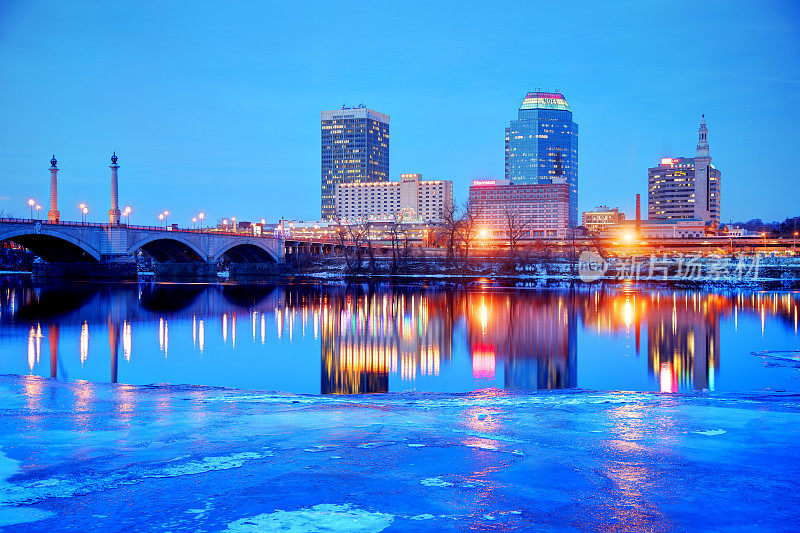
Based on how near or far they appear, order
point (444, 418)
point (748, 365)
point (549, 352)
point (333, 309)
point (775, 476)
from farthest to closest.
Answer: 1. point (333, 309)
2. point (549, 352)
3. point (748, 365)
4. point (444, 418)
5. point (775, 476)

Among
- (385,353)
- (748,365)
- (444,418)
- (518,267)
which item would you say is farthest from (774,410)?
(518,267)

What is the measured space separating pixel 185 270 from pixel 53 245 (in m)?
24.7

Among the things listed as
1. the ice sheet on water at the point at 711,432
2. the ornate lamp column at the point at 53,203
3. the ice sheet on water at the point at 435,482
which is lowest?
the ice sheet on water at the point at 711,432

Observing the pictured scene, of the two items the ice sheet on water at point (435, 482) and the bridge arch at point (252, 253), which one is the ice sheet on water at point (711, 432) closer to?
the ice sheet on water at point (435, 482)

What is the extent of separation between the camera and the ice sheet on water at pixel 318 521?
653cm

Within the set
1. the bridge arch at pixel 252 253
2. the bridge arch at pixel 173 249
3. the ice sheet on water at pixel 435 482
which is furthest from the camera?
the bridge arch at pixel 252 253

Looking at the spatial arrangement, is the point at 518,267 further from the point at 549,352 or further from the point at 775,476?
the point at 775,476

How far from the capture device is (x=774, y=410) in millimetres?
12930

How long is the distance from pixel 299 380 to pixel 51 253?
95562 mm

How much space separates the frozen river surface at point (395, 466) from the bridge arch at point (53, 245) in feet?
258

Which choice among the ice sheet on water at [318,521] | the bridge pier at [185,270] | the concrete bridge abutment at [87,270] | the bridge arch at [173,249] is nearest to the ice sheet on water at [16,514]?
the ice sheet on water at [318,521]

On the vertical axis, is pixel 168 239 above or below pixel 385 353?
above

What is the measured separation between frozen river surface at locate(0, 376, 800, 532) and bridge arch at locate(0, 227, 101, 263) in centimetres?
7857

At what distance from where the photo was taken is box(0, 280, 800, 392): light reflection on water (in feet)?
68.3
